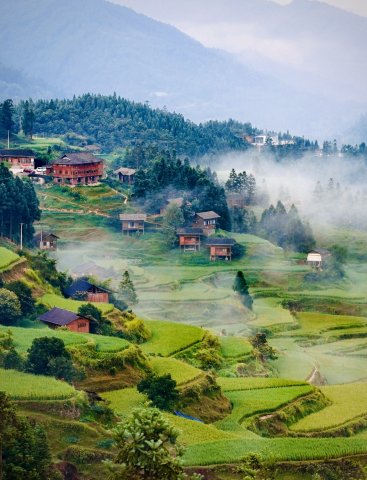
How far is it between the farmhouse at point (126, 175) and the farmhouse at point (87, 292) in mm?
22648

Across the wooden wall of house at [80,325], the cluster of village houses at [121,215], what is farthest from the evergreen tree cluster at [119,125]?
the wooden wall of house at [80,325]

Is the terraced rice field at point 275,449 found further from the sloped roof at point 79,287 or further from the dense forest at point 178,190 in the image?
the dense forest at point 178,190

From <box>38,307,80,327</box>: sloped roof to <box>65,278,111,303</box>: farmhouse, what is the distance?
4862 millimetres

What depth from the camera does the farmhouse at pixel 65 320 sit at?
2511cm

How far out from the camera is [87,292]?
30781mm

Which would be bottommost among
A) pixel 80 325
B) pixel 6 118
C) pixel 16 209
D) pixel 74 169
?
pixel 80 325

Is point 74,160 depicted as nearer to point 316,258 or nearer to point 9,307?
point 316,258

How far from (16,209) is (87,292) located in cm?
807

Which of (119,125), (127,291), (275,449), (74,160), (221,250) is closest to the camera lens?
(275,449)

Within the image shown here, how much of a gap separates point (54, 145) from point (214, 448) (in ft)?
137

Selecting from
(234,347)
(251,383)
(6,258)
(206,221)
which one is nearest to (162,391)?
(251,383)

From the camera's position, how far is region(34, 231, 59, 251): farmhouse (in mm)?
40500

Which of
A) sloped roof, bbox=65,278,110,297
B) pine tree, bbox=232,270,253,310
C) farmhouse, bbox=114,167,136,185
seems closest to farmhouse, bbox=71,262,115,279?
pine tree, bbox=232,270,253,310

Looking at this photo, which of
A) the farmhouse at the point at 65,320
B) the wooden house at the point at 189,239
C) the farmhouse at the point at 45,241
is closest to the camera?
the farmhouse at the point at 65,320
